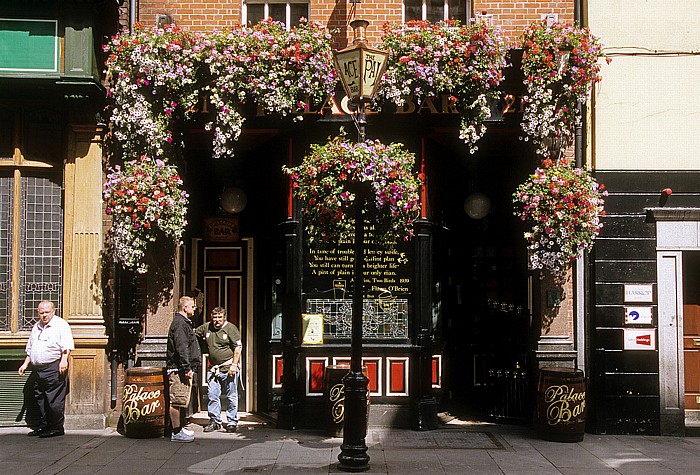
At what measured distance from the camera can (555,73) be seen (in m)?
10.1

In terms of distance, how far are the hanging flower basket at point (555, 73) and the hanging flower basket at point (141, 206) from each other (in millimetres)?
4828

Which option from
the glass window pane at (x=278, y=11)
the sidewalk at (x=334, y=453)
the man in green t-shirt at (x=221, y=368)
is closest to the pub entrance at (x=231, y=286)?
the man in green t-shirt at (x=221, y=368)

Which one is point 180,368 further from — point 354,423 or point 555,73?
point 555,73

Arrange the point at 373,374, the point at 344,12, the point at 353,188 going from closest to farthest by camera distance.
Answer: the point at 353,188 → the point at 373,374 → the point at 344,12

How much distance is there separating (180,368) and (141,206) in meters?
2.17

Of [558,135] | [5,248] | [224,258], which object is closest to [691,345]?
[558,135]

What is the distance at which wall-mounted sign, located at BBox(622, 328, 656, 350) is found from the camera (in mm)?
10695

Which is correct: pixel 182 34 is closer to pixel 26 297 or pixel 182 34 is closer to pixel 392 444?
pixel 26 297

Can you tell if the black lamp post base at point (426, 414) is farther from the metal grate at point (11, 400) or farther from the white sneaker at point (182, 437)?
the metal grate at point (11, 400)

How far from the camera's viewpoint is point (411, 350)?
10.7 m

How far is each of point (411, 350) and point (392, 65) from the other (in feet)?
12.8

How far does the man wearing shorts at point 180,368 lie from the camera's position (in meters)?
9.80

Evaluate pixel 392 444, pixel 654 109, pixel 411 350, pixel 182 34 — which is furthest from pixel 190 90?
pixel 654 109

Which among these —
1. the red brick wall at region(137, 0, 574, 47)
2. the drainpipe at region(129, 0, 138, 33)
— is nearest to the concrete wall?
the red brick wall at region(137, 0, 574, 47)
